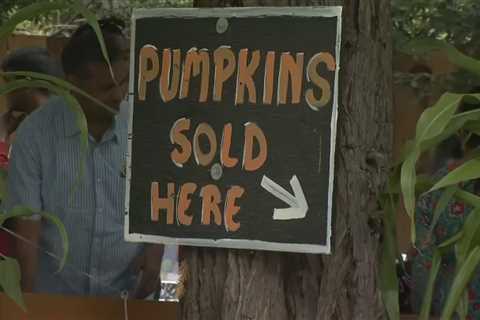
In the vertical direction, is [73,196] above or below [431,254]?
above

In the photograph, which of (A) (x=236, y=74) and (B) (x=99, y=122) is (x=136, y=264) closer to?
(B) (x=99, y=122)

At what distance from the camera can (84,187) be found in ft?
9.98

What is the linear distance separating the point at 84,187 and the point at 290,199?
1.30m

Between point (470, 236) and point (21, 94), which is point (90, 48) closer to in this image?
point (21, 94)

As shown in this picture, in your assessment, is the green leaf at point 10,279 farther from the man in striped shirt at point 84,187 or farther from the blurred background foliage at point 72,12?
the blurred background foliage at point 72,12

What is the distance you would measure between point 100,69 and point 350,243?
4.65 ft

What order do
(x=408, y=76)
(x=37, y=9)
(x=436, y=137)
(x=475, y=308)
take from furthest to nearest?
(x=408, y=76) → (x=475, y=308) → (x=37, y=9) → (x=436, y=137)

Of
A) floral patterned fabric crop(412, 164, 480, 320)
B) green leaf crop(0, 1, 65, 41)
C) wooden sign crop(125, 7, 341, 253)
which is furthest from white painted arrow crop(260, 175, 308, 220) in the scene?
floral patterned fabric crop(412, 164, 480, 320)

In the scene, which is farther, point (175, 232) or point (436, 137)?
point (175, 232)

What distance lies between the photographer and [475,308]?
298 centimetres

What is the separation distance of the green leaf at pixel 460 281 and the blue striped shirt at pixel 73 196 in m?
1.42

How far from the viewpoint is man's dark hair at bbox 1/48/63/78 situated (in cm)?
378

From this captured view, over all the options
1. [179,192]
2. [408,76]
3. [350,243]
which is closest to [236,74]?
[179,192]

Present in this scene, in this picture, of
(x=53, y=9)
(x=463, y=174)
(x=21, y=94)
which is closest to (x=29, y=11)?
(x=53, y=9)
